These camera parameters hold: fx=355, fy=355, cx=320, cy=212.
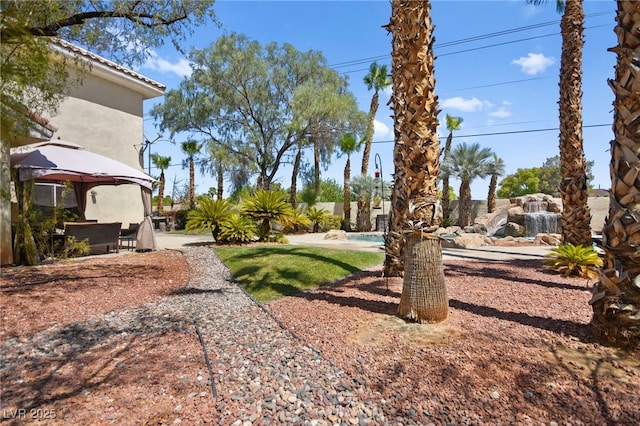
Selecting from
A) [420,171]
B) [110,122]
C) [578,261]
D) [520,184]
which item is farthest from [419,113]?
[520,184]

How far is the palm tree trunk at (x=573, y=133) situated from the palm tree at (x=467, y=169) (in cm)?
1624

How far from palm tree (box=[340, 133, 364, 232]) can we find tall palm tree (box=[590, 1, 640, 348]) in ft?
66.3

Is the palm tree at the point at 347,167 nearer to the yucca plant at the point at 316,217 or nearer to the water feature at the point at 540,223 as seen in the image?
the yucca plant at the point at 316,217

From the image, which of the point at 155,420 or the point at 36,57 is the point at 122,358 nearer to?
the point at 155,420

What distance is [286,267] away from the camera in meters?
7.40

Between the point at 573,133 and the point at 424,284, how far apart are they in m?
5.52

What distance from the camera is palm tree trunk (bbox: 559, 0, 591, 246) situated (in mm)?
7145

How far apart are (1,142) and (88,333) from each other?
17.8 ft

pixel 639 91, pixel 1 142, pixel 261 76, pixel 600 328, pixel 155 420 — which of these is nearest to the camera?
pixel 155 420

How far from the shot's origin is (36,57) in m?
5.63

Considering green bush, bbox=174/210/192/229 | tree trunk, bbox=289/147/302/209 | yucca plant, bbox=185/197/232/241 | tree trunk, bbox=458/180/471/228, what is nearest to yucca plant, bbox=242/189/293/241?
yucca plant, bbox=185/197/232/241

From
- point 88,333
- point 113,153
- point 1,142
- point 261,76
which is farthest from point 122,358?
point 261,76

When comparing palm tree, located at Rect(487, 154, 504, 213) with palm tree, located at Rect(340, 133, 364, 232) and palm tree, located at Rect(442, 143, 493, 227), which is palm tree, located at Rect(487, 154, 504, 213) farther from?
palm tree, located at Rect(340, 133, 364, 232)

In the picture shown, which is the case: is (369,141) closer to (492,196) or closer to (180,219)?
(492,196)
